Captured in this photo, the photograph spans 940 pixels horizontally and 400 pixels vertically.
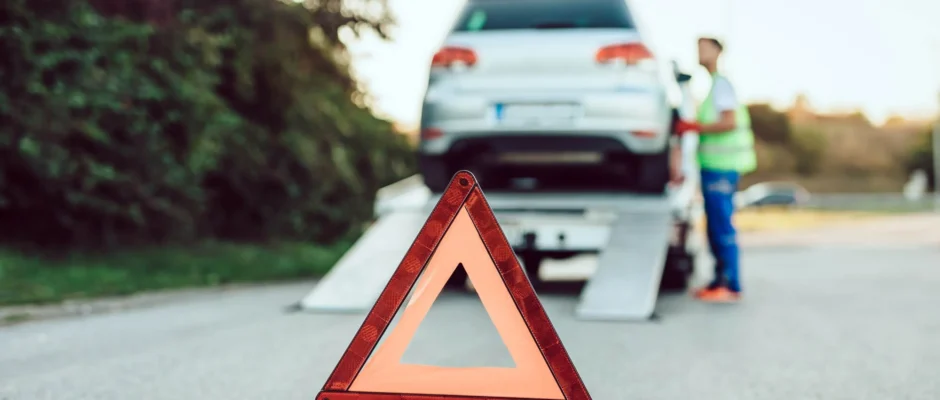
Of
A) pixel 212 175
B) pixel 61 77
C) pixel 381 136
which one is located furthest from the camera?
pixel 381 136

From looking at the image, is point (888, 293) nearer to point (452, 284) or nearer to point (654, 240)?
point (654, 240)

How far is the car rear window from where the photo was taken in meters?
8.95

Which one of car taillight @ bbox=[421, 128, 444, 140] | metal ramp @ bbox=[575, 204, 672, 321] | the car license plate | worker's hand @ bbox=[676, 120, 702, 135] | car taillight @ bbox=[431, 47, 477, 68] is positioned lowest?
metal ramp @ bbox=[575, 204, 672, 321]

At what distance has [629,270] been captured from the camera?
791cm

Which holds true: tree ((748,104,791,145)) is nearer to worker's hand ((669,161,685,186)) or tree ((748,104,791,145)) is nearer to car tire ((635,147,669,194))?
worker's hand ((669,161,685,186))

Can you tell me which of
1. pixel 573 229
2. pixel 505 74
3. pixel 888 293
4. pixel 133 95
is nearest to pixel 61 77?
pixel 133 95

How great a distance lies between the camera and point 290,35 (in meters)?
13.2

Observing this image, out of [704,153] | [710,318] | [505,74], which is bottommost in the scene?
[710,318]

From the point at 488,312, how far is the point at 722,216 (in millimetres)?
5431

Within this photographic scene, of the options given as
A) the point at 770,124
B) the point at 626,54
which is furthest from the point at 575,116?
the point at 770,124

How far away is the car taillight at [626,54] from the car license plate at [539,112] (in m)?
0.44

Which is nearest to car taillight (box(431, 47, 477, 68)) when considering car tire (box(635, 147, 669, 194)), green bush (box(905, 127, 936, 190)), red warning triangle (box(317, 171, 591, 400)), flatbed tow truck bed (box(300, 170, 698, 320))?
flatbed tow truck bed (box(300, 170, 698, 320))

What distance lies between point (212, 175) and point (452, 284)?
4870 millimetres

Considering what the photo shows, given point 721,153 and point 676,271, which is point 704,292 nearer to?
point 676,271
